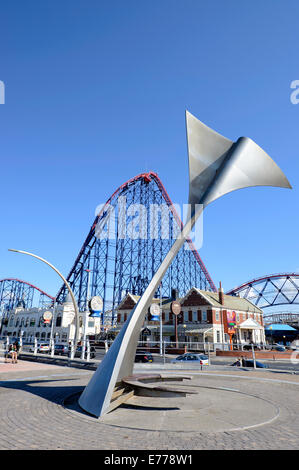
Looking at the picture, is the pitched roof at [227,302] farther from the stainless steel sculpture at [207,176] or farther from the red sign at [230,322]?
the stainless steel sculpture at [207,176]

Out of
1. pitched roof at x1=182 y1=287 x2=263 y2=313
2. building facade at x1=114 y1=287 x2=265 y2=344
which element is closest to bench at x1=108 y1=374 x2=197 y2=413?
building facade at x1=114 y1=287 x2=265 y2=344

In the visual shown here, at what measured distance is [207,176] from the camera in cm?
916

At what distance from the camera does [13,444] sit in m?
4.01

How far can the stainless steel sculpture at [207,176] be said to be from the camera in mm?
6980

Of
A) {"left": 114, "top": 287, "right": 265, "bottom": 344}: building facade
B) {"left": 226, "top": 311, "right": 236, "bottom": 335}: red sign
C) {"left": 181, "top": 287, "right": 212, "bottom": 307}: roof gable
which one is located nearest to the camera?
{"left": 114, "top": 287, "right": 265, "bottom": 344}: building facade

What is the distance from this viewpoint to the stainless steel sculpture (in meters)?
6.98

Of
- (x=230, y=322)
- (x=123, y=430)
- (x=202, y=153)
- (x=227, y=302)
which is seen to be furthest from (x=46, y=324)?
(x=123, y=430)

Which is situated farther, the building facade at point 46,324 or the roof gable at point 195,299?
the building facade at point 46,324

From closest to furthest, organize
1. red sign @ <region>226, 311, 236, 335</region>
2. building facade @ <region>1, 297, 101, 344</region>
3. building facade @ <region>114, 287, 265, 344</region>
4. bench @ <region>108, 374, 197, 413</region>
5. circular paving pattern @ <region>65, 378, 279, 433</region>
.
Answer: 1. circular paving pattern @ <region>65, 378, 279, 433</region>
2. bench @ <region>108, 374, 197, 413</region>
3. building facade @ <region>114, 287, 265, 344</region>
4. red sign @ <region>226, 311, 236, 335</region>
5. building facade @ <region>1, 297, 101, 344</region>

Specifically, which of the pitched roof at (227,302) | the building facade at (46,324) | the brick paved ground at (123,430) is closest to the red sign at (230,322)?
the pitched roof at (227,302)

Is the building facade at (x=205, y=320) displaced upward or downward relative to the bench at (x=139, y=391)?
upward

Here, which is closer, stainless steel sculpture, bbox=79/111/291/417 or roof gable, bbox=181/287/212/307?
stainless steel sculpture, bbox=79/111/291/417

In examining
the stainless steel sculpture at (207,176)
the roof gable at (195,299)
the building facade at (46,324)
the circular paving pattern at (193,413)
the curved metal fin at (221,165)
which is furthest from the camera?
the building facade at (46,324)

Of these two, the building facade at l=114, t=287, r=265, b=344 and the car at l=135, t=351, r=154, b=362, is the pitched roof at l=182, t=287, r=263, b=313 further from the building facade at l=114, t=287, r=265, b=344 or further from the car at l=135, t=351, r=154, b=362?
the car at l=135, t=351, r=154, b=362
